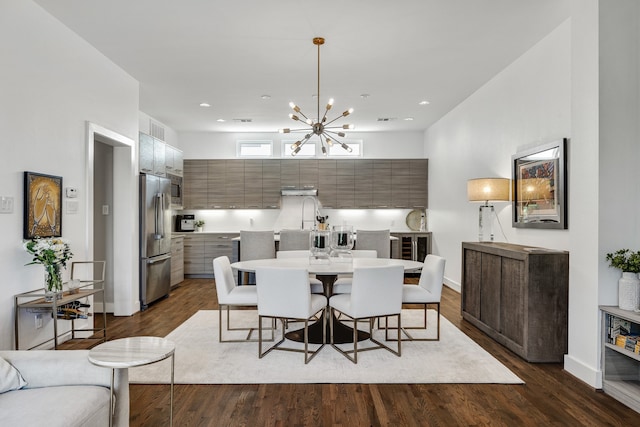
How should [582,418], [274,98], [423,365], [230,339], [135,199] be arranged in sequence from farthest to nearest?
[274,98]
[135,199]
[230,339]
[423,365]
[582,418]

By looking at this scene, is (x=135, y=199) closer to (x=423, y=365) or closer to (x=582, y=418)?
(x=423, y=365)

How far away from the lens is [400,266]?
128 inches

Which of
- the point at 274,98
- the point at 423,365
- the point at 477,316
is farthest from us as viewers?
the point at 274,98

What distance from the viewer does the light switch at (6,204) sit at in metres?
2.79

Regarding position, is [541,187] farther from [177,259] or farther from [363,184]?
[177,259]

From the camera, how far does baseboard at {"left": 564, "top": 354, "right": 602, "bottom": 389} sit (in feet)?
9.07

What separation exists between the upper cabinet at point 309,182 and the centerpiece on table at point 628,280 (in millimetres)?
5250

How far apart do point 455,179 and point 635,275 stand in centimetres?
370

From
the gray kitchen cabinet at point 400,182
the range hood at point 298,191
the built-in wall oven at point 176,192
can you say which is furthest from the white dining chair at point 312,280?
the gray kitchen cabinet at point 400,182

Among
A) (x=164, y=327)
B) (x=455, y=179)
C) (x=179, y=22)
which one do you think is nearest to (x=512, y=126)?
(x=455, y=179)

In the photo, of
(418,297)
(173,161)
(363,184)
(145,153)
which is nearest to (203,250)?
(173,161)

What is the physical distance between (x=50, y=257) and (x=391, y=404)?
268 centimetres

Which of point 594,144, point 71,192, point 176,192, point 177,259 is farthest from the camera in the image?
point 176,192

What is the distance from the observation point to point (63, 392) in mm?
1689
